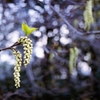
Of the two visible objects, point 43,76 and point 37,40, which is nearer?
point 37,40

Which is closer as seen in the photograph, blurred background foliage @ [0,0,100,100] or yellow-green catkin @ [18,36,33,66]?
yellow-green catkin @ [18,36,33,66]

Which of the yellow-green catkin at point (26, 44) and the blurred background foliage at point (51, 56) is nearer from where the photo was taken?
the yellow-green catkin at point (26, 44)

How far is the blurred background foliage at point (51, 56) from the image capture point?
3.27 m

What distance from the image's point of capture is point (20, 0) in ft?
8.56

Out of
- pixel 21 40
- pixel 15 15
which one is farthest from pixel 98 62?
pixel 21 40

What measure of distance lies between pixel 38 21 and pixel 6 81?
3.40 feet

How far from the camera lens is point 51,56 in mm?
3314

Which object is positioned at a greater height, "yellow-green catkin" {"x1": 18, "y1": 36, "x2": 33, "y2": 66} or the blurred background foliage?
the blurred background foliage

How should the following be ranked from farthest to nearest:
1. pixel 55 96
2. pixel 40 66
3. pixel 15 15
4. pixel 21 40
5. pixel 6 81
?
pixel 40 66 → pixel 6 81 → pixel 55 96 → pixel 15 15 → pixel 21 40

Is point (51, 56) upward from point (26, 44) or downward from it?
upward

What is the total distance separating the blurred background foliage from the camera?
3266 millimetres

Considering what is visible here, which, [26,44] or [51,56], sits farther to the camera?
[51,56]

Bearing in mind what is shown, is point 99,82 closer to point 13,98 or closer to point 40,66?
point 40,66

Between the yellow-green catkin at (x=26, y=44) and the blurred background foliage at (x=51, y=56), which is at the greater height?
the blurred background foliage at (x=51, y=56)
